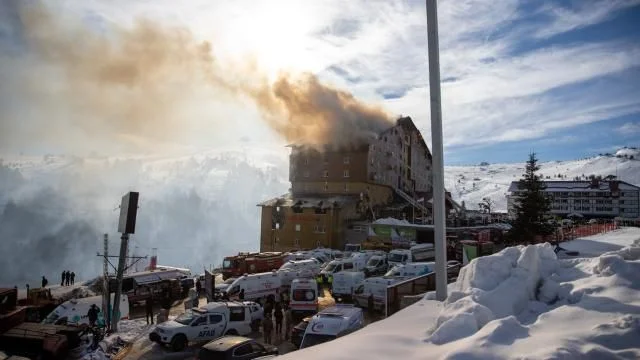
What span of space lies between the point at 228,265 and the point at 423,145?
52.7 m

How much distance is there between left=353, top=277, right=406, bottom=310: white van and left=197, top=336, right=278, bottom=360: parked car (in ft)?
27.6

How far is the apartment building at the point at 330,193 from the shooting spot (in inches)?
1914

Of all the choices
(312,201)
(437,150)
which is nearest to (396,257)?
(437,150)

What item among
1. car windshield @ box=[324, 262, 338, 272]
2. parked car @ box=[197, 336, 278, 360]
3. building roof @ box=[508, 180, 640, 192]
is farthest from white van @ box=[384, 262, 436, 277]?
building roof @ box=[508, 180, 640, 192]

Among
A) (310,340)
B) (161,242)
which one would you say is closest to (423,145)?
(310,340)

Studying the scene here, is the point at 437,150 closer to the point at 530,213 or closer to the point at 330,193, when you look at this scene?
the point at 530,213

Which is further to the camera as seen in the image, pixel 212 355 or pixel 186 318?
pixel 186 318

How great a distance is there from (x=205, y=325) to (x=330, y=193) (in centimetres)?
3790

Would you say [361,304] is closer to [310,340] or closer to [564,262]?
[310,340]

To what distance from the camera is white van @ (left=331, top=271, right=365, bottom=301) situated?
22.6 m

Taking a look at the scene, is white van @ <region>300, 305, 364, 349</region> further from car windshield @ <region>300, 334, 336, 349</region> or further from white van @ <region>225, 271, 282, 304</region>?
white van @ <region>225, 271, 282, 304</region>

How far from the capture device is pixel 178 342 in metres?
15.9

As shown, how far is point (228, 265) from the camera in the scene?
1313 inches

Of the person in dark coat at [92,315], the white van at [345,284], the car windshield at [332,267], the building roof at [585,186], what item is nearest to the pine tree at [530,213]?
the car windshield at [332,267]
